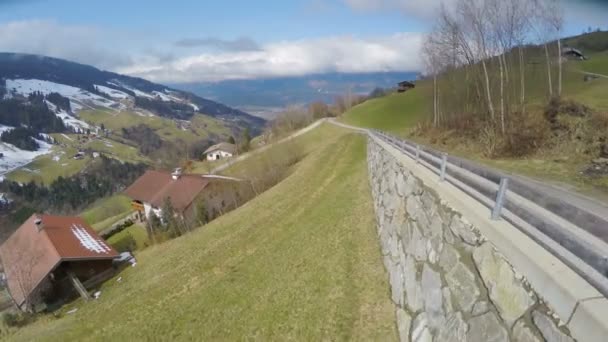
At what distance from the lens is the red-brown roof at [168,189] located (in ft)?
154

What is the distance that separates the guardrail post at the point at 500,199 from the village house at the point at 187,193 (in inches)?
1464

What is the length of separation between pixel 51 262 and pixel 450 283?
3058 centimetres

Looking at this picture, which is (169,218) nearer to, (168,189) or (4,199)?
(168,189)

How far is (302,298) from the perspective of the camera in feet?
38.5

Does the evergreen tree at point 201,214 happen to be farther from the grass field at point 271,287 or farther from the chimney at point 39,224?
the grass field at point 271,287

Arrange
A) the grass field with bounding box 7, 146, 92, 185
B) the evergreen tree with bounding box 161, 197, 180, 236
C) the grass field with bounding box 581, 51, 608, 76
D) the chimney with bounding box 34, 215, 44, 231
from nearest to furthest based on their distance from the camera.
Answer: the chimney with bounding box 34, 215, 44, 231, the evergreen tree with bounding box 161, 197, 180, 236, the grass field with bounding box 581, 51, 608, 76, the grass field with bounding box 7, 146, 92, 185

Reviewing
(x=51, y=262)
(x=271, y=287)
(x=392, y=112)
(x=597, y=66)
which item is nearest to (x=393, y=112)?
(x=392, y=112)

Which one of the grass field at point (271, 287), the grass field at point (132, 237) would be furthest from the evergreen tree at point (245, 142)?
the grass field at point (271, 287)

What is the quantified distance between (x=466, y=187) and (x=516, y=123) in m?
20.7

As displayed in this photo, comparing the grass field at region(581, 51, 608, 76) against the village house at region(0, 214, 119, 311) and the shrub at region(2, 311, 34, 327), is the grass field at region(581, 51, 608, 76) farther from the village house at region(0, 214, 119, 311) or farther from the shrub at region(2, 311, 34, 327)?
the shrub at region(2, 311, 34, 327)

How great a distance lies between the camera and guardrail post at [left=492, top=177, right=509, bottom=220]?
510cm

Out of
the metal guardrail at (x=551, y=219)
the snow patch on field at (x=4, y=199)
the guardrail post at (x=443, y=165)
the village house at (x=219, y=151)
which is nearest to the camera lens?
the metal guardrail at (x=551, y=219)

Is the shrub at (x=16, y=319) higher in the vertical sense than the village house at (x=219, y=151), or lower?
lower

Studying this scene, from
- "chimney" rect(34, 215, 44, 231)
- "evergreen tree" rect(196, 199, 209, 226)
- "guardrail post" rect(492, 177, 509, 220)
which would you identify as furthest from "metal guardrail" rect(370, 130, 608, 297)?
"chimney" rect(34, 215, 44, 231)
